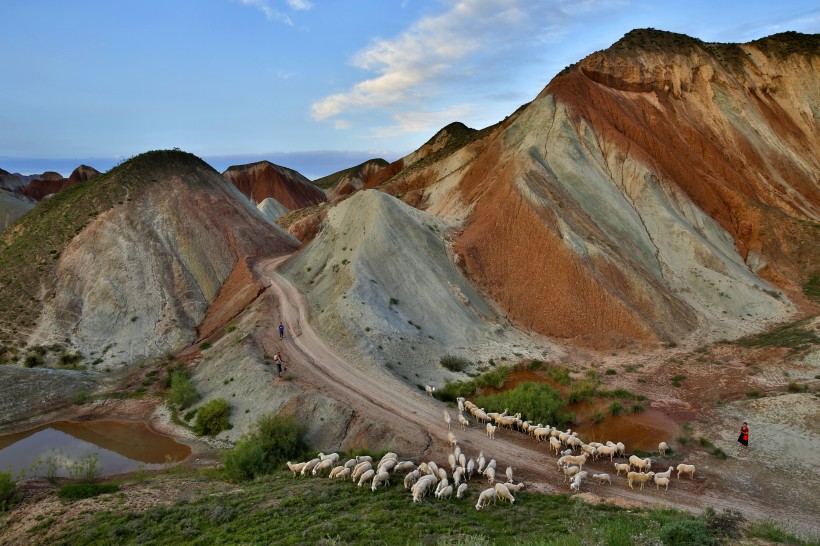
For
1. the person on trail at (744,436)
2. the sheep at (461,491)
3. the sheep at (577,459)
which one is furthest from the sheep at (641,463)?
the sheep at (461,491)

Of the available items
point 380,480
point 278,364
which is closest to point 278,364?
point 278,364

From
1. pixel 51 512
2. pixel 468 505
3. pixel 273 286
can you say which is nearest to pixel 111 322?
pixel 273 286

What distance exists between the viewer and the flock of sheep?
14.6 metres

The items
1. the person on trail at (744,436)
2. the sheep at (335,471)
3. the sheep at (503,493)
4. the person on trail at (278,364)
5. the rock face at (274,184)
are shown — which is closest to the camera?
the sheep at (503,493)

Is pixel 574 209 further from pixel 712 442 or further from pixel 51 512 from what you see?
pixel 51 512

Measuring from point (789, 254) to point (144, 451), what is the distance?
51.8 m

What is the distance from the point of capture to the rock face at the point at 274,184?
121 m

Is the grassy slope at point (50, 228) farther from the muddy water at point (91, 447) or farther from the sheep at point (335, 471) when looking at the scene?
the sheep at point (335, 471)

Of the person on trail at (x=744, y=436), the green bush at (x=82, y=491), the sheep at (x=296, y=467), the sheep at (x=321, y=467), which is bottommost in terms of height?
the green bush at (x=82, y=491)

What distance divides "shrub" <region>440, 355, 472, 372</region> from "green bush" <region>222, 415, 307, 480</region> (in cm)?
1043

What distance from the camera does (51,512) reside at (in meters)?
14.1

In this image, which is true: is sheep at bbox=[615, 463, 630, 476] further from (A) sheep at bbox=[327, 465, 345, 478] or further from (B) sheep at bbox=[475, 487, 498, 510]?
(A) sheep at bbox=[327, 465, 345, 478]

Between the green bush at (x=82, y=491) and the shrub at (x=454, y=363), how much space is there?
678 inches

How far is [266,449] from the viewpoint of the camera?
737 inches
